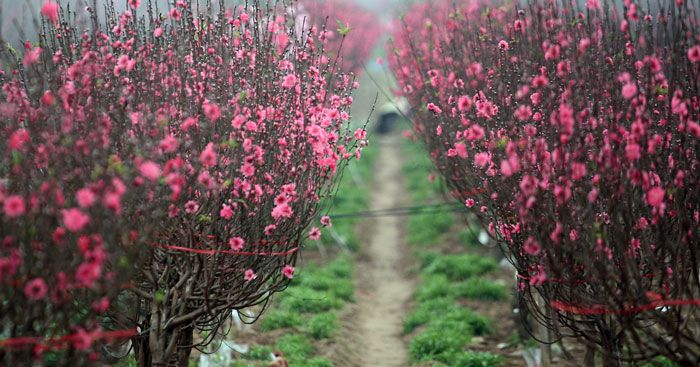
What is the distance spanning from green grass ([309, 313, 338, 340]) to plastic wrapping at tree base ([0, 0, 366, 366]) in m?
3.18

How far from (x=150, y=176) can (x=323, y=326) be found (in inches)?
228

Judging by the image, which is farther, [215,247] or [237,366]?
[237,366]

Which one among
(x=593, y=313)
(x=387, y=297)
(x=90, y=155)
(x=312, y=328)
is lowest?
(x=593, y=313)

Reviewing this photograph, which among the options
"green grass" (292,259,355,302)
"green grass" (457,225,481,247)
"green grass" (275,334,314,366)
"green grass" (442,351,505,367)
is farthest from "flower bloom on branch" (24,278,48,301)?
"green grass" (457,225,481,247)

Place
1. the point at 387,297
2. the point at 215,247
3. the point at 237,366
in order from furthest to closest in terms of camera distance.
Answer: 1. the point at 387,297
2. the point at 237,366
3. the point at 215,247

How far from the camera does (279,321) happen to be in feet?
30.2

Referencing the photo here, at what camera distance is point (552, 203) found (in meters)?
4.76

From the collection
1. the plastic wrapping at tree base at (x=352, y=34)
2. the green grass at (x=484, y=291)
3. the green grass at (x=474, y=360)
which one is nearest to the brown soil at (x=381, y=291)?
the green grass at (x=474, y=360)

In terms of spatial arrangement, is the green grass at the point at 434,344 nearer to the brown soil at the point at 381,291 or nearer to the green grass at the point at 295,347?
the brown soil at the point at 381,291

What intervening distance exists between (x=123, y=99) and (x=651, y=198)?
328cm

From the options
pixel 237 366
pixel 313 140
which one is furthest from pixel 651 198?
pixel 237 366

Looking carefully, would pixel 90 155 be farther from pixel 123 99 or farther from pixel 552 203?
pixel 552 203

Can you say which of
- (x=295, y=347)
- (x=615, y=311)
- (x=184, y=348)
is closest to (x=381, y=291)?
(x=295, y=347)

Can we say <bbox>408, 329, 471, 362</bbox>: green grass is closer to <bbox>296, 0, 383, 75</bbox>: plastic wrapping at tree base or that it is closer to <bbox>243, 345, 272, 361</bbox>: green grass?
<bbox>243, 345, 272, 361</bbox>: green grass
